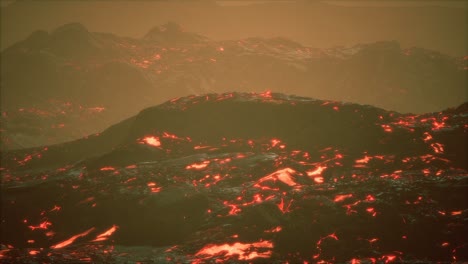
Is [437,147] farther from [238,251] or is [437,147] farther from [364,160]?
[238,251]

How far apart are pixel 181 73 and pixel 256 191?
47331 millimetres

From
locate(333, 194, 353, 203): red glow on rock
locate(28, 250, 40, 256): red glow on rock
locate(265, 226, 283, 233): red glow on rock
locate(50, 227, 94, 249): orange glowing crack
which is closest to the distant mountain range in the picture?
locate(50, 227, 94, 249): orange glowing crack

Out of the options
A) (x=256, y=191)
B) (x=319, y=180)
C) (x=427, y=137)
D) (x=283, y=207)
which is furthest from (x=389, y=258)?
(x=427, y=137)

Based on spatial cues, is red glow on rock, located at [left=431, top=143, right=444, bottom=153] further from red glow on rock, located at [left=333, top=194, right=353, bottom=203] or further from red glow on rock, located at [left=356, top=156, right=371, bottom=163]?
red glow on rock, located at [left=333, top=194, right=353, bottom=203]

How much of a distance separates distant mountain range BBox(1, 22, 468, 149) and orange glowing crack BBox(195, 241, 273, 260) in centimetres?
3908

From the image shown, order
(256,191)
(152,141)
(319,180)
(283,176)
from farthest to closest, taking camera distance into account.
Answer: (152,141)
(283,176)
(319,180)
(256,191)

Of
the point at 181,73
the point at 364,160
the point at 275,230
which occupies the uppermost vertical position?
the point at 181,73

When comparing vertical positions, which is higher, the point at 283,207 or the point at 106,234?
the point at 283,207

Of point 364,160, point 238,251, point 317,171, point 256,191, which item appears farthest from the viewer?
point 364,160

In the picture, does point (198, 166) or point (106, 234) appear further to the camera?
point (198, 166)

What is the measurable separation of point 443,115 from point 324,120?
5.03m

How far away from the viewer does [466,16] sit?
8681 cm

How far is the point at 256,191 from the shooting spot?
11.4 m

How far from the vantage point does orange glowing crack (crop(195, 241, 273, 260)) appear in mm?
8180
